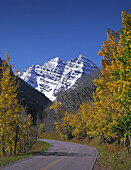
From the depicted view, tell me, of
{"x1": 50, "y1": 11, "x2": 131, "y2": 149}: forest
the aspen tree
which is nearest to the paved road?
{"x1": 50, "y1": 11, "x2": 131, "y2": 149}: forest

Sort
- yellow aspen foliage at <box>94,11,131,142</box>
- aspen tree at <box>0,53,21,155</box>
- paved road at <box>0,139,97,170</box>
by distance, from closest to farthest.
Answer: yellow aspen foliage at <box>94,11,131,142</box>
paved road at <box>0,139,97,170</box>
aspen tree at <box>0,53,21,155</box>

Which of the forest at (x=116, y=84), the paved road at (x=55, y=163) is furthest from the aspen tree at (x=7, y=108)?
the forest at (x=116, y=84)

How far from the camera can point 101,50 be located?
14914 mm

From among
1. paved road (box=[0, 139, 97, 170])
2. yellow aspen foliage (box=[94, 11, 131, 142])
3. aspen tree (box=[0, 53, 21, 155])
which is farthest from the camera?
aspen tree (box=[0, 53, 21, 155])

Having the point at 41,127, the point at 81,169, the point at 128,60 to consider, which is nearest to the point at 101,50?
the point at 128,60

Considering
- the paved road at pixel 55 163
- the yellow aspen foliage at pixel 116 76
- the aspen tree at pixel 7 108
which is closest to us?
the yellow aspen foliage at pixel 116 76

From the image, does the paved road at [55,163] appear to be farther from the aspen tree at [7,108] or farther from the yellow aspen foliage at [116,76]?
the aspen tree at [7,108]

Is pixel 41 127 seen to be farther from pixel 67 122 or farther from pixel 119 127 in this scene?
pixel 119 127

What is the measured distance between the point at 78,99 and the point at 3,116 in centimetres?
7263

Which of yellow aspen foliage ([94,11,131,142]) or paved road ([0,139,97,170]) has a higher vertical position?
yellow aspen foliage ([94,11,131,142])

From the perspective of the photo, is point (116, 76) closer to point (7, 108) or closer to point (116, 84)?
point (116, 84)

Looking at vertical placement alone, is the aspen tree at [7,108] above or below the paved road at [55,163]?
above

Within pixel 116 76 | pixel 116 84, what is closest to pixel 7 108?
pixel 116 84

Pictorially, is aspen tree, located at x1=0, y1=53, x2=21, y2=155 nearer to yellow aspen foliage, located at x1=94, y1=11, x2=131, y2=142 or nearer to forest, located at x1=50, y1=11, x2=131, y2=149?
forest, located at x1=50, y1=11, x2=131, y2=149
